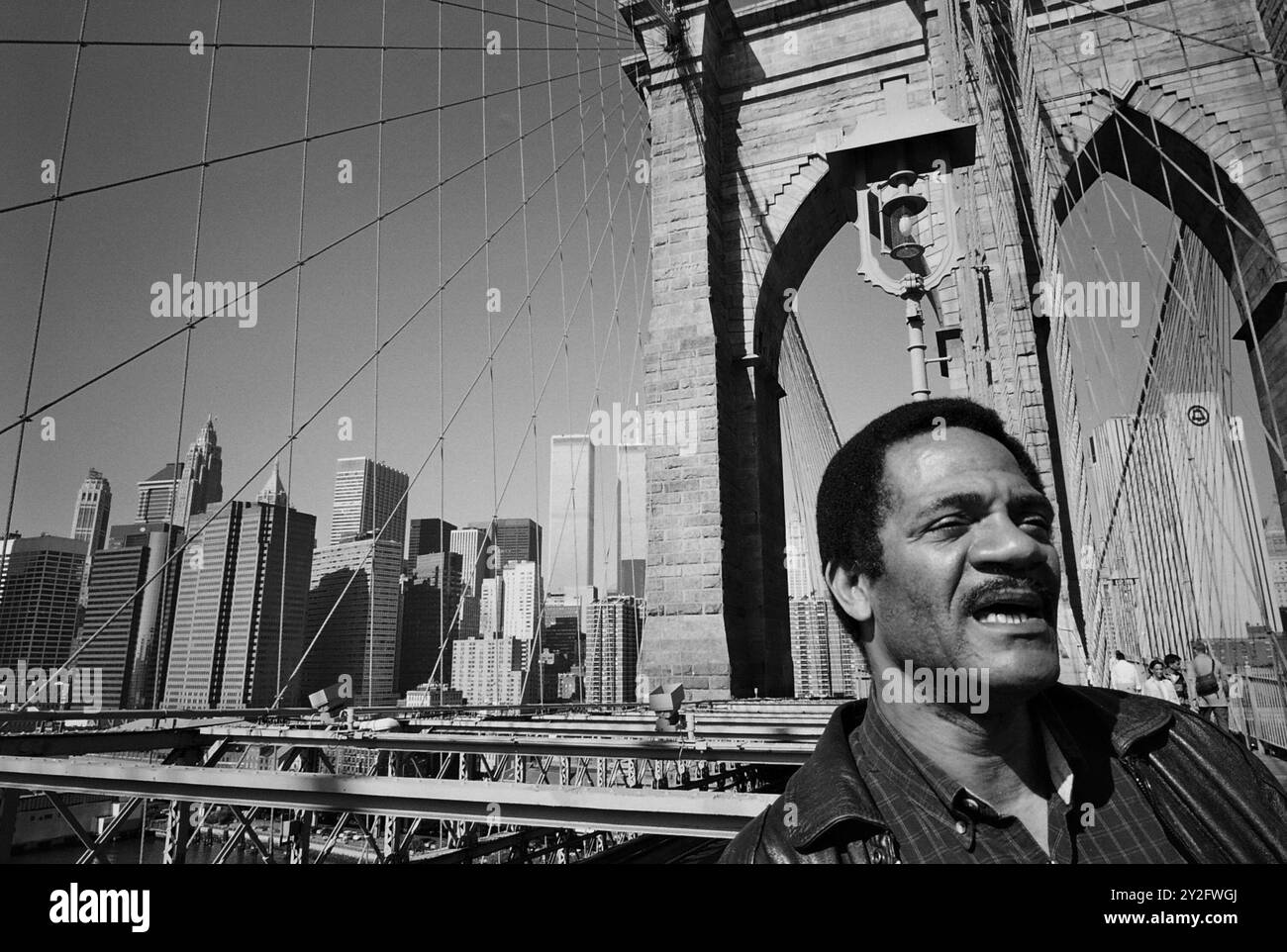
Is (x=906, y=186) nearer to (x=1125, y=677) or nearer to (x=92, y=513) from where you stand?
(x=1125, y=677)

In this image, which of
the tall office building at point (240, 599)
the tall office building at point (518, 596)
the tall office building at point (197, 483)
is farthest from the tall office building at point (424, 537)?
the tall office building at point (197, 483)

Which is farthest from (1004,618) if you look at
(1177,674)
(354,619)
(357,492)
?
(354,619)

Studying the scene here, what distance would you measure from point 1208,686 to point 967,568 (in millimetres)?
7434

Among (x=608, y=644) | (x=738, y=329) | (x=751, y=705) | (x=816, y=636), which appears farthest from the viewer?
(x=816, y=636)

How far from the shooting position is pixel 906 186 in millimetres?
4484

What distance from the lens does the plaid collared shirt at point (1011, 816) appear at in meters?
0.99

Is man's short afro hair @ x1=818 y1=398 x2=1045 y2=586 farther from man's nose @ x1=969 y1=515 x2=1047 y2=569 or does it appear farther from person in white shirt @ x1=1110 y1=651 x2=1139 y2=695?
person in white shirt @ x1=1110 y1=651 x2=1139 y2=695

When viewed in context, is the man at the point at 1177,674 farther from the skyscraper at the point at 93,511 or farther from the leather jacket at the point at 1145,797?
the skyscraper at the point at 93,511

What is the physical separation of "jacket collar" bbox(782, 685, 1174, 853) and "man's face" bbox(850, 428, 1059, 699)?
0.16m
